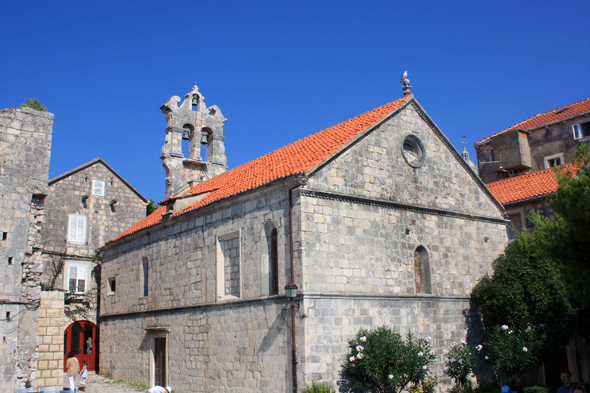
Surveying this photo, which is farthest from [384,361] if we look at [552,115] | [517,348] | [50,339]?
[552,115]

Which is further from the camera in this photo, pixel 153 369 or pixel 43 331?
pixel 153 369

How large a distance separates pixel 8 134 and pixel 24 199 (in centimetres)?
208

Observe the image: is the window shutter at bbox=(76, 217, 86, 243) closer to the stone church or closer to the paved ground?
the stone church

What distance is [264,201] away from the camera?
50.4ft

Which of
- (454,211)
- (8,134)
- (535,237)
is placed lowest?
(535,237)

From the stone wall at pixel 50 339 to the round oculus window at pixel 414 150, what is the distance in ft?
40.6

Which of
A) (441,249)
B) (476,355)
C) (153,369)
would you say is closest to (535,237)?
(441,249)

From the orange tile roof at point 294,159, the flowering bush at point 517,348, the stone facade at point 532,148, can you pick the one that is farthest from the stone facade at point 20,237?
the stone facade at point 532,148

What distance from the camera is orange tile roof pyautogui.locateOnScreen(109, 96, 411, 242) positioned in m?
15.4

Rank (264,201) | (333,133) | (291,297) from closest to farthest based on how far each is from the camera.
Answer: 1. (291,297)
2. (264,201)
3. (333,133)

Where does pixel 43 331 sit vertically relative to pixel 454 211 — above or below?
below

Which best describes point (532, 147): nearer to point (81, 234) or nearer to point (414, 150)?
point (414, 150)

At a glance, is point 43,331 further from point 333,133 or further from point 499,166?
point 499,166

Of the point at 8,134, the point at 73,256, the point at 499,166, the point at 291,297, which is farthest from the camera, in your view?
the point at 499,166
